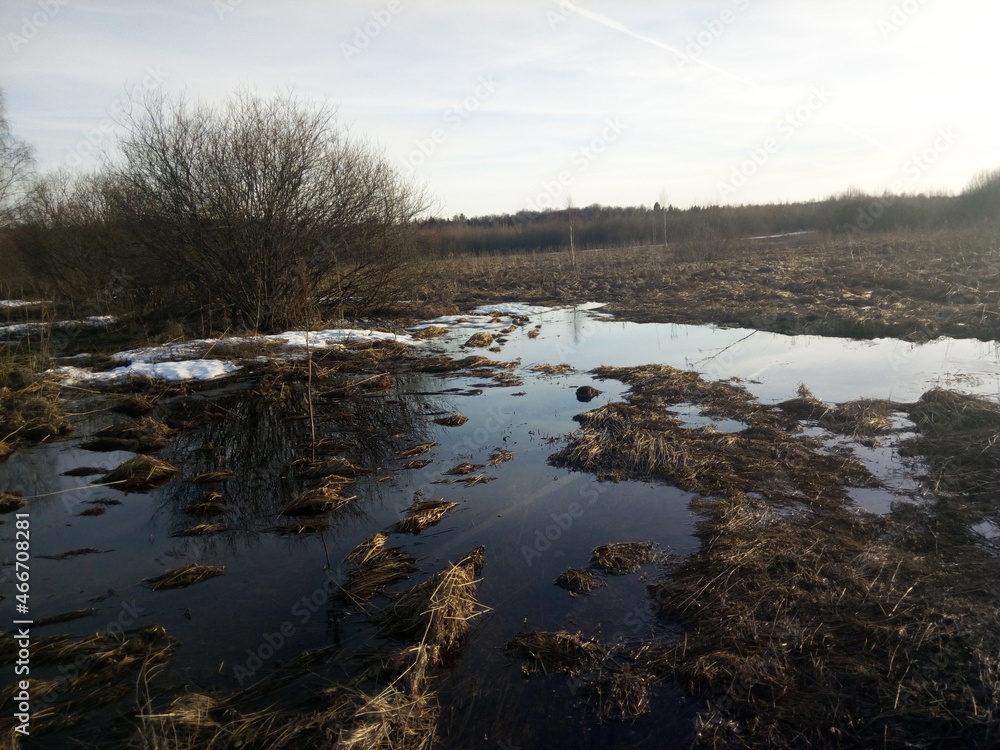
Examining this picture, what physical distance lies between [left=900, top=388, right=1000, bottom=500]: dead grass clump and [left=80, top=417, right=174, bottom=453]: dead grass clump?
29.0ft

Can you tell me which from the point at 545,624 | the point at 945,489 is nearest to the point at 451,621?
the point at 545,624

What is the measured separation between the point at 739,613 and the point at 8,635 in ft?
15.8

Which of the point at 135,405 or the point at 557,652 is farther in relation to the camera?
the point at 135,405

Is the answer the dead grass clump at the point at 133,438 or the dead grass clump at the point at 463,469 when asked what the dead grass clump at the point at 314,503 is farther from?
the dead grass clump at the point at 133,438

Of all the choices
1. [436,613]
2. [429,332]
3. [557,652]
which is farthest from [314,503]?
[429,332]

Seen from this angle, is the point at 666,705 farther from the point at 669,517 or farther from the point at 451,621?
the point at 669,517

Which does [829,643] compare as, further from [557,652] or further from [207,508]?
[207,508]

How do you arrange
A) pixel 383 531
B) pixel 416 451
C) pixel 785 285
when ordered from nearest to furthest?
pixel 383 531
pixel 416 451
pixel 785 285

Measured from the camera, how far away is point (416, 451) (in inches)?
296

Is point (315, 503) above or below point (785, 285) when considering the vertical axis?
below

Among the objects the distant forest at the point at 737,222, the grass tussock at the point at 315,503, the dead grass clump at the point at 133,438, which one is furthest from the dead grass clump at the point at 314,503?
the distant forest at the point at 737,222

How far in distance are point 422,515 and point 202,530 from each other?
1992mm

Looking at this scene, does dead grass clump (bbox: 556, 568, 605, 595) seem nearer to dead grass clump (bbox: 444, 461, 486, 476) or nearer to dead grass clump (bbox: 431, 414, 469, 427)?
dead grass clump (bbox: 444, 461, 486, 476)

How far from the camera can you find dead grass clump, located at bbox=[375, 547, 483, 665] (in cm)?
379
